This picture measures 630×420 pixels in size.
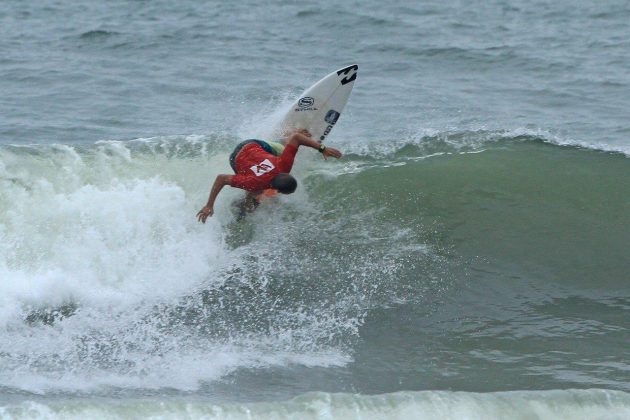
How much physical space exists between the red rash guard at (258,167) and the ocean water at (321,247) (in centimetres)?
74

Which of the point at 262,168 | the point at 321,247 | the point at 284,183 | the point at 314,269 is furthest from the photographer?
the point at 321,247

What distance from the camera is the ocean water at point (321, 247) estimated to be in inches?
282

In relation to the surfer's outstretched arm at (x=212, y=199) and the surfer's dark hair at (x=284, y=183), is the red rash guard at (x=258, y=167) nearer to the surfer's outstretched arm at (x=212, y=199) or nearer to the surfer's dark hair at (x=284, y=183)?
the surfer's outstretched arm at (x=212, y=199)

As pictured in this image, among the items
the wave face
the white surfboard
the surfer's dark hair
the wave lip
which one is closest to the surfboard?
the white surfboard

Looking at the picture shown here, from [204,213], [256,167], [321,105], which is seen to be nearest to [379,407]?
[204,213]

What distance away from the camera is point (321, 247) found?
9.60 meters

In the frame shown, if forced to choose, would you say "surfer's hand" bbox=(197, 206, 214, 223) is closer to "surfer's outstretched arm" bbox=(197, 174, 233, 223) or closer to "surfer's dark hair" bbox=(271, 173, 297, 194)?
"surfer's outstretched arm" bbox=(197, 174, 233, 223)

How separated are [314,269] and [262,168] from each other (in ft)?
3.61

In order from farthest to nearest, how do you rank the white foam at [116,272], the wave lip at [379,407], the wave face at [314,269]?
the wave face at [314,269], the white foam at [116,272], the wave lip at [379,407]

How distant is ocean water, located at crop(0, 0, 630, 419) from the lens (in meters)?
7.17

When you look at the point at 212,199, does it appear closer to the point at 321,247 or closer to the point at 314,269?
the point at 314,269

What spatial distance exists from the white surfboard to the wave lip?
469 centimetres

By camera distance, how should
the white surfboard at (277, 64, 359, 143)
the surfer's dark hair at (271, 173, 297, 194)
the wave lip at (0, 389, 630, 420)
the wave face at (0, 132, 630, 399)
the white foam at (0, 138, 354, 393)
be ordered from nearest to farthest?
the wave lip at (0, 389, 630, 420) → the white foam at (0, 138, 354, 393) → the wave face at (0, 132, 630, 399) → the surfer's dark hair at (271, 173, 297, 194) → the white surfboard at (277, 64, 359, 143)

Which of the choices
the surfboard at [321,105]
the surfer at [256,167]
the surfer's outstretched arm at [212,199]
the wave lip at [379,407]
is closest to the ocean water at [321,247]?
the wave lip at [379,407]
